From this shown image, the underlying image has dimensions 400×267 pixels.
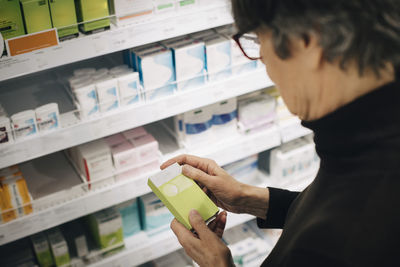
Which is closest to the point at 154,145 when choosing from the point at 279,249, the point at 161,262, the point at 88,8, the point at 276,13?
the point at 88,8

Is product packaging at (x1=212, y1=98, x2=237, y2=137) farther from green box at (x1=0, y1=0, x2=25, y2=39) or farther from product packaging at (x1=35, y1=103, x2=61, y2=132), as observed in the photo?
green box at (x1=0, y1=0, x2=25, y2=39)

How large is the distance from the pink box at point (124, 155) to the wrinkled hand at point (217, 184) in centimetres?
50

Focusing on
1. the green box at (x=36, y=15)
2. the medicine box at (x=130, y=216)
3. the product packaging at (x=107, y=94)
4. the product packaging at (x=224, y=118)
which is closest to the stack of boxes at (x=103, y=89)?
the product packaging at (x=107, y=94)

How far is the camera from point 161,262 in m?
2.54

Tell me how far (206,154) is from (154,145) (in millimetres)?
259

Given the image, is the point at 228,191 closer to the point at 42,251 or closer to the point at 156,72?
the point at 156,72

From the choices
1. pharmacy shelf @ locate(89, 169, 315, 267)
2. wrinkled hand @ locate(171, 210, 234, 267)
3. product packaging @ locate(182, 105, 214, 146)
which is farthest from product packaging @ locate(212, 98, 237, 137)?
wrinkled hand @ locate(171, 210, 234, 267)

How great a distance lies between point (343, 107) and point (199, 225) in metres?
0.57

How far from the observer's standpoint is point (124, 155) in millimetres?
1990

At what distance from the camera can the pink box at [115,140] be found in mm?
2041

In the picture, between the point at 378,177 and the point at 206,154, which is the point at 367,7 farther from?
the point at 206,154

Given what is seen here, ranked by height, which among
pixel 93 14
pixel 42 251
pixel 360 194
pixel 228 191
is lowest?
pixel 42 251

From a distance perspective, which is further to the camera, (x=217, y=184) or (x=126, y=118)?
(x=126, y=118)

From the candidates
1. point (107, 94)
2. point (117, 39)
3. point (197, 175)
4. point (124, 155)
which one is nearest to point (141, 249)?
point (124, 155)
